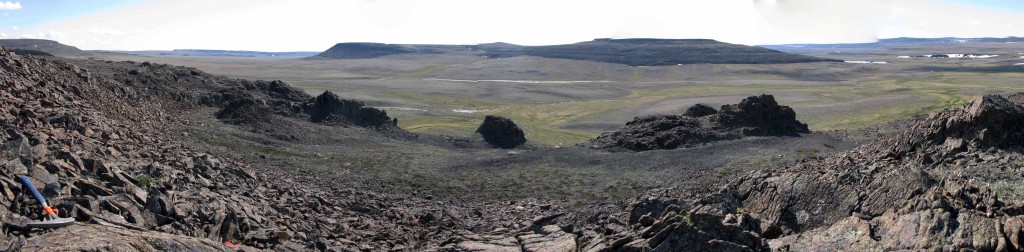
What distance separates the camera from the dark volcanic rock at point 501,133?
55.0 metres

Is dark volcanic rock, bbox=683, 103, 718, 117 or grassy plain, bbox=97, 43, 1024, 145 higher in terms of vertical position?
dark volcanic rock, bbox=683, 103, 718, 117

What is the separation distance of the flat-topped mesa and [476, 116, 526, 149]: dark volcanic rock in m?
7.18

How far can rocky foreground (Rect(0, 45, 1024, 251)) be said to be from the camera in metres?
16.5

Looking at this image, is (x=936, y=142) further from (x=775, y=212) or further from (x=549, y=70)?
(x=549, y=70)

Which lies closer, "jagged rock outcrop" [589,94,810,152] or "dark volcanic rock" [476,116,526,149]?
"jagged rock outcrop" [589,94,810,152]

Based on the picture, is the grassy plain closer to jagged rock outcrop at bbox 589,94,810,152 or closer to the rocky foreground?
jagged rock outcrop at bbox 589,94,810,152

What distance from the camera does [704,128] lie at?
155 feet

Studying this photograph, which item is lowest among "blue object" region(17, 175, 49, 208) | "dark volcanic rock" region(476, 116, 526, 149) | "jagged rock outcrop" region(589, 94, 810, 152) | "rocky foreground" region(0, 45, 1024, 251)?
"dark volcanic rock" region(476, 116, 526, 149)

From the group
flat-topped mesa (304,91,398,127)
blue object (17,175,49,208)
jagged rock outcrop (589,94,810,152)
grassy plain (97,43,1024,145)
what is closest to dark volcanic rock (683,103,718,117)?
jagged rock outcrop (589,94,810,152)

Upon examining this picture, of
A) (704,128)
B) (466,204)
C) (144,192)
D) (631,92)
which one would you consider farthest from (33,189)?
(631,92)

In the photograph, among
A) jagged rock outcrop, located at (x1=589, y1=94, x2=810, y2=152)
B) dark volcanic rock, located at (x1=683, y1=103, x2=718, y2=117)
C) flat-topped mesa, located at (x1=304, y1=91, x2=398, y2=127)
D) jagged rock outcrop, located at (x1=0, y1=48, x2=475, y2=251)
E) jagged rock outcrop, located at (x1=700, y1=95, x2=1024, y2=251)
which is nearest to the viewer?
jagged rock outcrop, located at (x1=700, y1=95, x2=1024, y2=251)

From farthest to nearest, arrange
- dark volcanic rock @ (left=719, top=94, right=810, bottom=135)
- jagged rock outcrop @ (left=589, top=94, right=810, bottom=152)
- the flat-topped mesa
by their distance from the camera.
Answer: the flat-topped mesa
dark volcanic rock @ (left=719, top=94, right=810, bottom=135)
jagged rock outcrop @ (left=589, top=94, right=810, bottom=152)

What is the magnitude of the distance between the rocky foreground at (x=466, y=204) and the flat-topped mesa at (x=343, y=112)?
57.0 ft

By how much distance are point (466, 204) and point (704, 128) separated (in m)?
21.1
